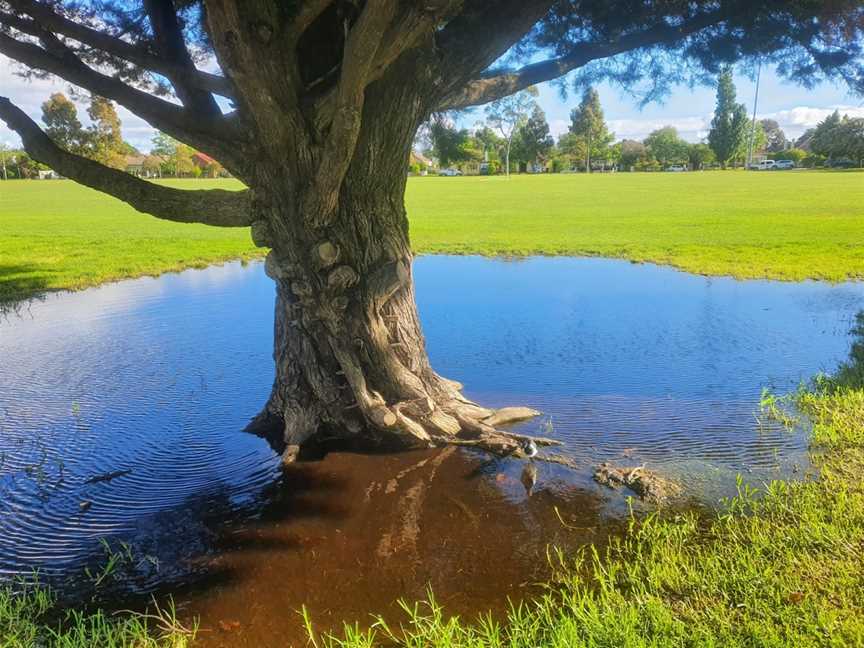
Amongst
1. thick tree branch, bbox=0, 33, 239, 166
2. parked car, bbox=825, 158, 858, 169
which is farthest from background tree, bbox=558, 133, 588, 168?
thick tree branch, bbox=0, 33, 239, 166

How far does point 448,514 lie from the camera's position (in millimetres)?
4590

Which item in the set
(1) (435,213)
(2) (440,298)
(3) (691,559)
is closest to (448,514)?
(3) (691,559)

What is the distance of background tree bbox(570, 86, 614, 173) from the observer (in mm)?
87688

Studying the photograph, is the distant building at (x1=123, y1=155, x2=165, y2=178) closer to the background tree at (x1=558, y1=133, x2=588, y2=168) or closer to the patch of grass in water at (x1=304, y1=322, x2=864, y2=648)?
the background tree at (x1=558, y1=133, x2=588, y2=168)

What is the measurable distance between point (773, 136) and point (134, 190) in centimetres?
13709

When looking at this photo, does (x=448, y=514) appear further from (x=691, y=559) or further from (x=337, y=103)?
(x=337, y=103)

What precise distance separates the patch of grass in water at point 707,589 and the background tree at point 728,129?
90.8 meters

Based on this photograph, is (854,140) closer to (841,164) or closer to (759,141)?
(841,164)

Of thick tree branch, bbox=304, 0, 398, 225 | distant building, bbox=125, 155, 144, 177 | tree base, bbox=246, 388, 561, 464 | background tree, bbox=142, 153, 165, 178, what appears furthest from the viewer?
background tree, bbox=142, 153, 165, 178

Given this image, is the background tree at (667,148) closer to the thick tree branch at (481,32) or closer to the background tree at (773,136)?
the background tree at (773,136)

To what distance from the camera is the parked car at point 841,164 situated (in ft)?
220

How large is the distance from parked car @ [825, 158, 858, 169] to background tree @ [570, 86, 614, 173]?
27.6 meters

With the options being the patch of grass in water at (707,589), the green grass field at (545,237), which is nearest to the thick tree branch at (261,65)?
the patch of grass in water at (707,589)

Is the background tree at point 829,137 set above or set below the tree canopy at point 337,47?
above
